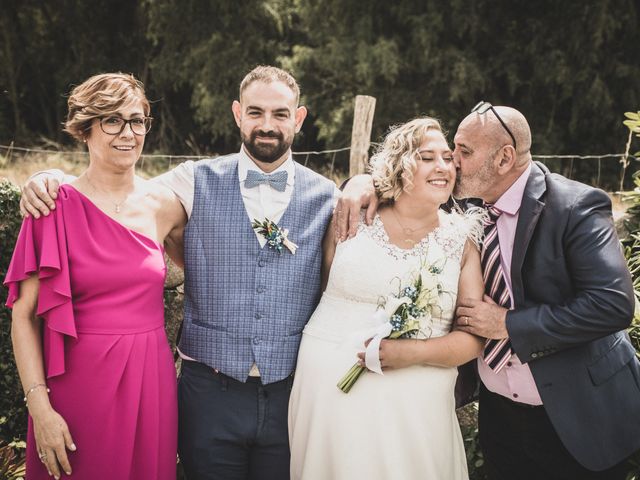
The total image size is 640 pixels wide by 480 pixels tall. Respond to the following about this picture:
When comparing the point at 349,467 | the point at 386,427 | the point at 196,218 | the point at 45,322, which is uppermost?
the point at 196,218

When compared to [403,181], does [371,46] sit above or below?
above

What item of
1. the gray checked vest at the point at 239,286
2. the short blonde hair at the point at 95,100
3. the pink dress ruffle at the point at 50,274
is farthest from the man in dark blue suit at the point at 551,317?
the pink dress ruffle at the point at 50,274

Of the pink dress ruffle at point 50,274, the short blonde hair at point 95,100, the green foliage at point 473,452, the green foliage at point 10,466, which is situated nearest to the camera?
the pink dress ruffle at point 50,274

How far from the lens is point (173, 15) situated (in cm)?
1435

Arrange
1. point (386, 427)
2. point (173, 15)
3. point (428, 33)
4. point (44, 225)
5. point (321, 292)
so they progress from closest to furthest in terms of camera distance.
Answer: point (44, 225) → point (386, 427) → point (321, 292) → point (428, 33) → point (173, 15)

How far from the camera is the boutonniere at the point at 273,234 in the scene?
275 centimetres

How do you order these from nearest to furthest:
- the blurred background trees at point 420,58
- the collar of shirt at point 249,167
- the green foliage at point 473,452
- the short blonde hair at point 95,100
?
1. the short blonde hair at point 95,100
2. the collar of shirt at point 249,167
3. the green foliage at point 473,452
4. the blurred background trees at point 420,58

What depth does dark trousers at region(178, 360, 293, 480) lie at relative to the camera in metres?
2.74

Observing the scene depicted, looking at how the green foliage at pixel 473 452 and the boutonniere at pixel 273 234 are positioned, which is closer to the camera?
the boutonniere at pixel 273 234

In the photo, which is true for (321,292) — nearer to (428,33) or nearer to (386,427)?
(386,427)

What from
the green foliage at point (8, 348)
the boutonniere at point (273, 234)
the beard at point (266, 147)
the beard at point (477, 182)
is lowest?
the green foliage at point (8, 348)

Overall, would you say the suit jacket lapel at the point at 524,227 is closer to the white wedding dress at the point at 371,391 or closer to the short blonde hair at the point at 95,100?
the white wedding dress at the point at 371,391

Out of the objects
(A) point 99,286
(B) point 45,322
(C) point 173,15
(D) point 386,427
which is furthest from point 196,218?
(C) point 173,15

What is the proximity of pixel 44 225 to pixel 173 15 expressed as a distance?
43.1 ft
